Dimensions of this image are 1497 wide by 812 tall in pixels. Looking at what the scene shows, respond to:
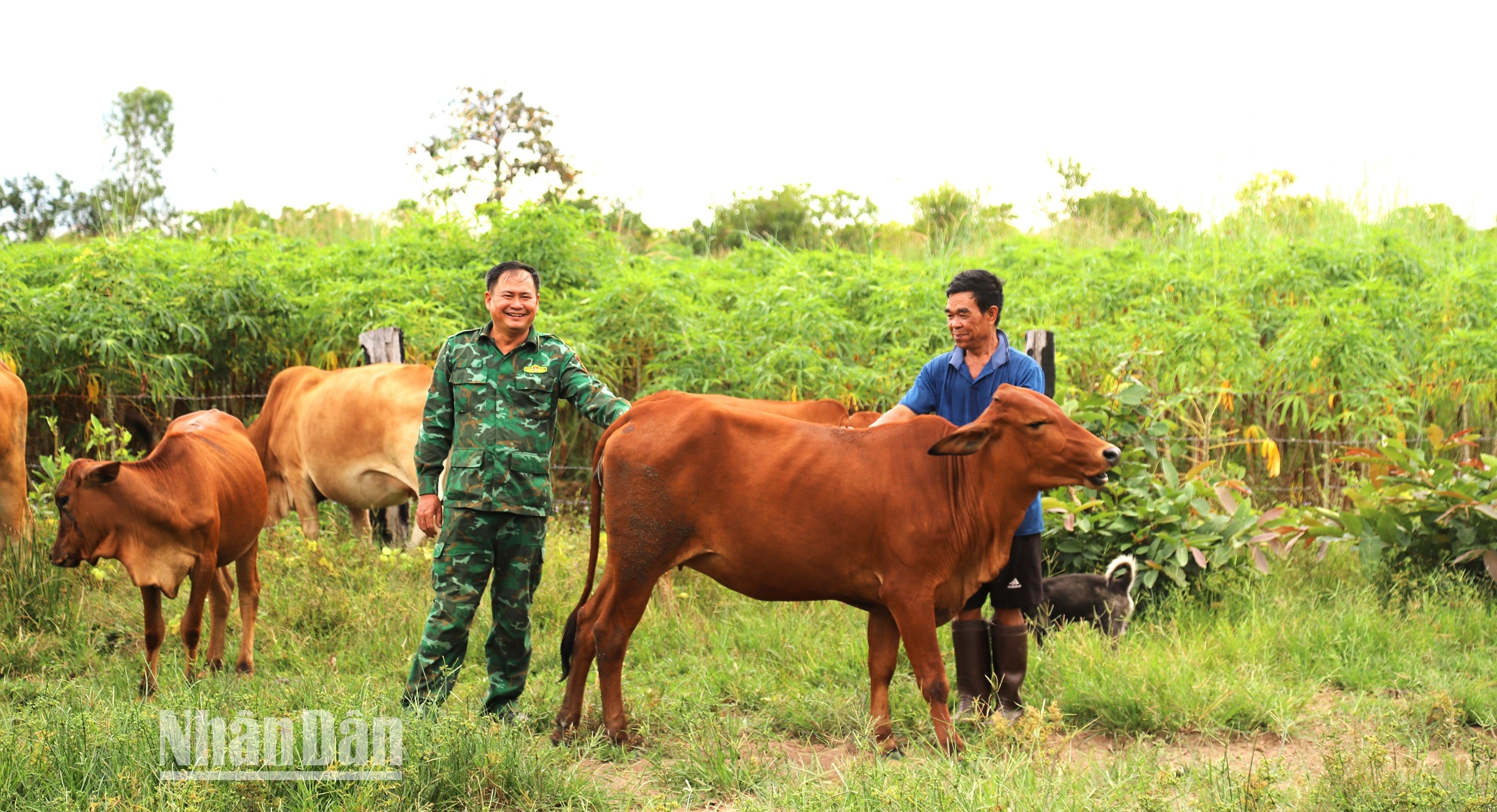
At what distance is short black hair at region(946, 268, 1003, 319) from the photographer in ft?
15.2

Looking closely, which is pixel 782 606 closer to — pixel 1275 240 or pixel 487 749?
pixel 487 749

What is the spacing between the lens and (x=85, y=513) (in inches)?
206

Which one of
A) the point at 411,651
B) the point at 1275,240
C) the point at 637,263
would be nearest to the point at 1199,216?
the point at 1275,240

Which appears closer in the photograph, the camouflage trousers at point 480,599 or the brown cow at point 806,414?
the camouflage trousers at point 480,599

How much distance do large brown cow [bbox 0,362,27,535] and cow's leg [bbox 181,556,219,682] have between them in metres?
1.81

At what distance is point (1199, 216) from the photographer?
13.2 meters

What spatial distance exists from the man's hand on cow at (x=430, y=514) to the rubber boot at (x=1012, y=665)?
7.50ft

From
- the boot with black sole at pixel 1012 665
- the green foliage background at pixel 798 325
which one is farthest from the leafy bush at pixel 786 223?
the boot with black sole at pixel 1012 665

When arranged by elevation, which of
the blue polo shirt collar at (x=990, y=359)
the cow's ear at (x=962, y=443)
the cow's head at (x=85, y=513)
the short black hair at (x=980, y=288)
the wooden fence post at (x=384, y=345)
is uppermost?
the short black hair at (x=980, y=288)

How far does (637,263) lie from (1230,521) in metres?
6.42

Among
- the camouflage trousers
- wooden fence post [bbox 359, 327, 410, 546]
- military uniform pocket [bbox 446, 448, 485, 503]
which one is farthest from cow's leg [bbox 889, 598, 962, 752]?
wooden fence post [bbox 359, 327, 410, 546]

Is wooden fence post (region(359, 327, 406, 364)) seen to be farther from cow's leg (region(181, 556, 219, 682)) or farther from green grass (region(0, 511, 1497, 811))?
cow's leg (region(181, 556, 219, 682))

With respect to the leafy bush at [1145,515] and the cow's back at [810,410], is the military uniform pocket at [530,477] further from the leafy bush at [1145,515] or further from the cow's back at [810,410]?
the leafy bush at [1145,515]

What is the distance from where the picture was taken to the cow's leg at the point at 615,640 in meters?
4.48
